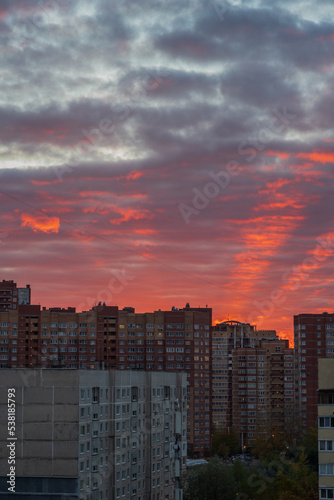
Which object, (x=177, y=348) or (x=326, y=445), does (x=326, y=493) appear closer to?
(x=326, y=445)

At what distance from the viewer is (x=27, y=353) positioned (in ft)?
486

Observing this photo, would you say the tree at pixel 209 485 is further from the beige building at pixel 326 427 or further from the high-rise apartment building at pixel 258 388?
the high-rise apartment building at pixel 258 388

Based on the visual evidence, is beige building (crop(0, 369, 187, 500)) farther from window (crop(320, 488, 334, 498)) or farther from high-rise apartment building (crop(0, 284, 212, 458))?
high-rise apartment building (crop(0, 284, 212, 458))

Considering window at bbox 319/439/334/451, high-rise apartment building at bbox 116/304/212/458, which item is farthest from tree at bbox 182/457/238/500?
high-rise apartment building at bbox 116/304/212/458

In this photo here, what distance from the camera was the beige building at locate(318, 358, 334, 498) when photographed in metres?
46.6

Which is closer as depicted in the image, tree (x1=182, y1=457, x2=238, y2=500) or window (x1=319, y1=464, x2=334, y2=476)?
window (x1=319, y1=464, x2=334, y2=476)

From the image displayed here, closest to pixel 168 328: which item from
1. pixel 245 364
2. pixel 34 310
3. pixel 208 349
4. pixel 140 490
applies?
pixel 208 349

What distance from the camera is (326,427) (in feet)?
156

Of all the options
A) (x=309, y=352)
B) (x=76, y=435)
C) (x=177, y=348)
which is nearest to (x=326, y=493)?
(x=76, y=435)

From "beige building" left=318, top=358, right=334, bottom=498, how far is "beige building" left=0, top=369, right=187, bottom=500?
8386 millimetres

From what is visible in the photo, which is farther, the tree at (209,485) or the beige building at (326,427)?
the tree at (209,485)

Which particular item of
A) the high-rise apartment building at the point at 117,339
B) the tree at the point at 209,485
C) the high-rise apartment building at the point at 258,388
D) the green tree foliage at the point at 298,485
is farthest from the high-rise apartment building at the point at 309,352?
the tree at the point at 209,485

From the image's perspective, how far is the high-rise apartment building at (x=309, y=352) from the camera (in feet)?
477

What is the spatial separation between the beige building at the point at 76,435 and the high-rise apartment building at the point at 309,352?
249 ft
